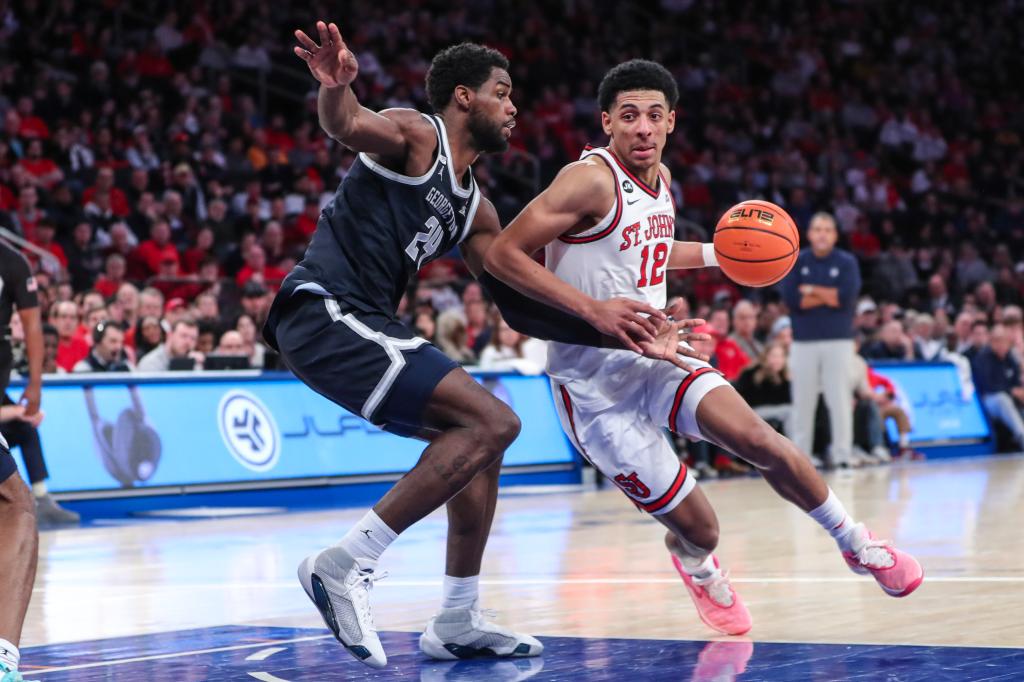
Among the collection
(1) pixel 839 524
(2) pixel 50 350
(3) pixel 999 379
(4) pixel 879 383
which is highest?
(1) pixel 839 524

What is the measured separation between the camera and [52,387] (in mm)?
10828

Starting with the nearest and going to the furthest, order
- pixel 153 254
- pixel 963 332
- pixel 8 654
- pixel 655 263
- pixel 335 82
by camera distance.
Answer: pixel 8 654, pixel 335 82, pixel 655 263, pixel 153 254, pixel 963 332

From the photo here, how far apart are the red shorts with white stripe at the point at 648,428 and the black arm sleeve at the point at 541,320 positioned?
0.18 metres

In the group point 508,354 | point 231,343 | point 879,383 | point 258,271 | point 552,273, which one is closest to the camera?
point 552,273

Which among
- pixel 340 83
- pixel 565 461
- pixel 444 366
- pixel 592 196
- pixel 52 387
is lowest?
pixel 565 461

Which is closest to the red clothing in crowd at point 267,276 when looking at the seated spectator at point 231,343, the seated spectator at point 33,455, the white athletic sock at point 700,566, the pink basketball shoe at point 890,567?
the seated spectator at point 231,343

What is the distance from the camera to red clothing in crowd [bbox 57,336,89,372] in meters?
12.0

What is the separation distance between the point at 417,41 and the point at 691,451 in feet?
32.1

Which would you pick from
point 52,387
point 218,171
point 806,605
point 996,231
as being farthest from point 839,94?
point 806,605

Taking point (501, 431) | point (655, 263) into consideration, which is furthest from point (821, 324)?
point (501, 431)

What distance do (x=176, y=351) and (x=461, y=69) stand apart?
778cm

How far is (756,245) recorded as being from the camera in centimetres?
575

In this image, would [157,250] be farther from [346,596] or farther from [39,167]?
[346,596]

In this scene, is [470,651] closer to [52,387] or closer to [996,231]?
[52,387]
